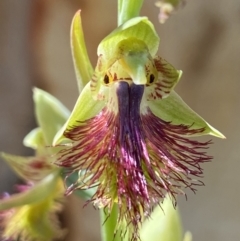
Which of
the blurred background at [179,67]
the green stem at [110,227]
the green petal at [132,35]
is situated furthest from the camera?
the blurred background at [179,67]

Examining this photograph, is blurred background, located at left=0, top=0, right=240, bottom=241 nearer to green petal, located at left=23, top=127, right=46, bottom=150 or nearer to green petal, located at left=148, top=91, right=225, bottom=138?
green petal, located at left=23, top=127, right=46, bottom=150

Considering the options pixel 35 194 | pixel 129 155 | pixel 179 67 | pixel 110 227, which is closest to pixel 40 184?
pixel 35 194

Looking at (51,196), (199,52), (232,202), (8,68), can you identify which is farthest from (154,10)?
(51,196)

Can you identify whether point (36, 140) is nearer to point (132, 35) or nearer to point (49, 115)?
point (49, 115)

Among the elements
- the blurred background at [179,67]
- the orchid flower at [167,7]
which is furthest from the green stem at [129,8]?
the blurred background at [179,67]

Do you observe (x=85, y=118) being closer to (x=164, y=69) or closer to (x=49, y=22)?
(x=164, y=69)

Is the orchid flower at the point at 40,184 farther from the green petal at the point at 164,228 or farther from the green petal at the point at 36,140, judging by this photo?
the green petal at the point at 164,228
